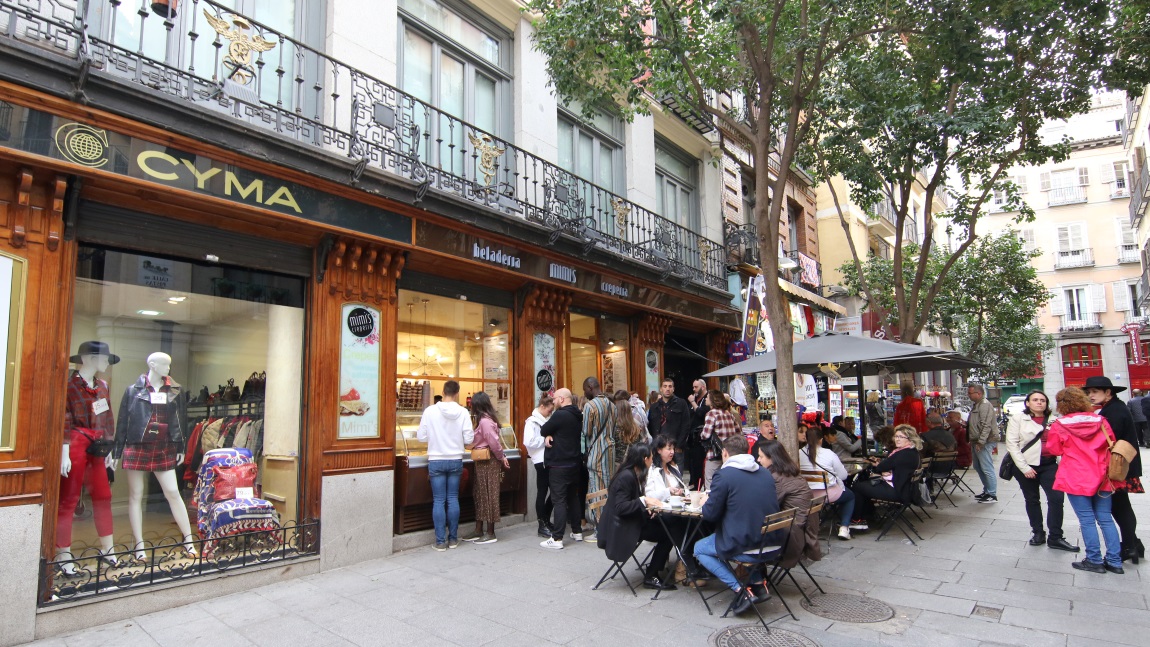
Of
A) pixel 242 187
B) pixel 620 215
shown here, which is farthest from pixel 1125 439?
pixel 242 187

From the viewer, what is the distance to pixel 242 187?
19.8ft

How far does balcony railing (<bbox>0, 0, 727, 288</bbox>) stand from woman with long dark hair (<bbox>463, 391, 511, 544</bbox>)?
2739 millimetres

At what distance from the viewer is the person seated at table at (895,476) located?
761 cm

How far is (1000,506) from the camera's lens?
1037 centimetres

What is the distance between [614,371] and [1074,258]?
141ft

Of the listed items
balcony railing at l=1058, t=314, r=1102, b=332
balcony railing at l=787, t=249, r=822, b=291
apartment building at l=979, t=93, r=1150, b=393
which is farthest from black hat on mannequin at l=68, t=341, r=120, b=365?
balcony railing at l=1058, t=314, r=1102, b=332

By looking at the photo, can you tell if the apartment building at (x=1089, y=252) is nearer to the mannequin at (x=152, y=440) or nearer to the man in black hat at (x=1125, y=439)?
the man in black hat at (x=1125, y=439)

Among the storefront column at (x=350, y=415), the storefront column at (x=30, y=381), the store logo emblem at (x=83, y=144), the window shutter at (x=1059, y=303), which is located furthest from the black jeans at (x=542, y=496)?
the window shutter at (x=1059, y=303)

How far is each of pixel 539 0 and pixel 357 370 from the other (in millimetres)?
5474

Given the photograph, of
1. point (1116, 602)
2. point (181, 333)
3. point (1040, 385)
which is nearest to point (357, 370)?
point (181, 333)

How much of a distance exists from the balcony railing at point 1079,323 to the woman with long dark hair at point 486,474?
46.1m

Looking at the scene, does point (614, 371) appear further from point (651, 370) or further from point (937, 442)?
point (937, 442)

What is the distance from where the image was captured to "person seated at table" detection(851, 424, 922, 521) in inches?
299

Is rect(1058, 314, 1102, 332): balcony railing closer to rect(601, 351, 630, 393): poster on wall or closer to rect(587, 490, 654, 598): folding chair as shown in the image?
rect(601, 351, 630, 393): poster on wall
